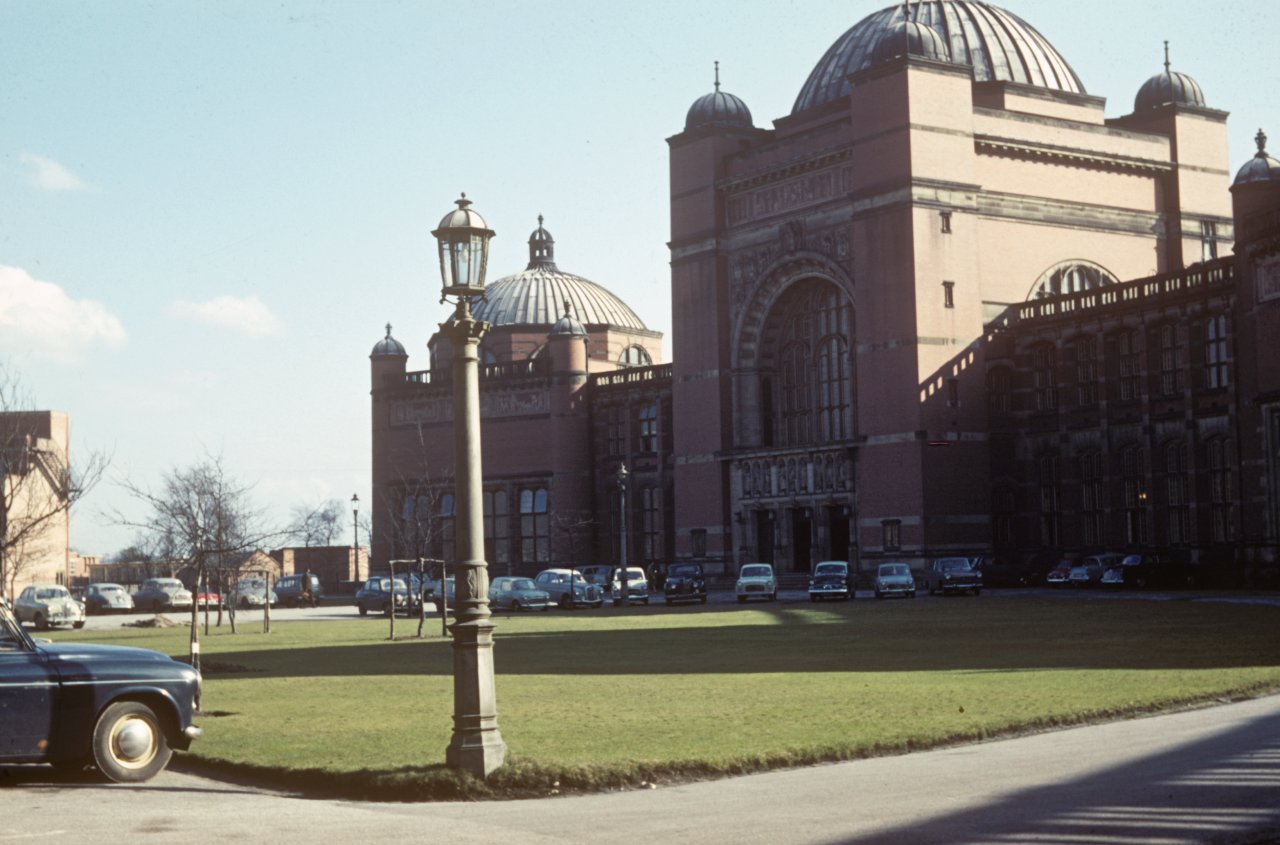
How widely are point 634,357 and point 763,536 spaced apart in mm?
31600

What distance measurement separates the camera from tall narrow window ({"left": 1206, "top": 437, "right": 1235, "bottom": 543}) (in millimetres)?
63469

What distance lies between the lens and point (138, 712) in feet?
52.2

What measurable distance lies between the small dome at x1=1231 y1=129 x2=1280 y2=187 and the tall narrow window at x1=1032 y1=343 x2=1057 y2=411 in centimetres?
1095

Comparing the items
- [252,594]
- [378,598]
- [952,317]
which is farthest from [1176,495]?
[252,594]

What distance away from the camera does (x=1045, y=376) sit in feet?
236

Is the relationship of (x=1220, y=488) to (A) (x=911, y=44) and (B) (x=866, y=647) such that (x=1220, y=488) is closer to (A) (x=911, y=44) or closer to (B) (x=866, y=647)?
(A) (x=911, y=44)

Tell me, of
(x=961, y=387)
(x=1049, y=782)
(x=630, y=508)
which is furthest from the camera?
(x=630, y=508)

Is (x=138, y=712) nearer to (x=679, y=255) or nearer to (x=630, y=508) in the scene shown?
(x=679, y=255)

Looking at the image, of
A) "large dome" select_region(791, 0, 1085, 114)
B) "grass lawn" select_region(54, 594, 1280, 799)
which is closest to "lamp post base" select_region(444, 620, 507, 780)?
"grass lawn" select_region(54, 594, 1280, 799)

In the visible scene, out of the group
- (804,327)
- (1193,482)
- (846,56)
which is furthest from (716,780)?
(846,56)

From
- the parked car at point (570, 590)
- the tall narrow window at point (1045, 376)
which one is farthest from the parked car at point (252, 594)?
the tall narrow window at point (1045, 376)

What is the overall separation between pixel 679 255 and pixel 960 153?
1659 cm

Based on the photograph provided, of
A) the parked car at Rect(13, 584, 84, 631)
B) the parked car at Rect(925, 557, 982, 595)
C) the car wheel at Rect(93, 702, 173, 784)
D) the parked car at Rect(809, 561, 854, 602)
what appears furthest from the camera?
the parked car at Rect(925, 557, 982, 595)

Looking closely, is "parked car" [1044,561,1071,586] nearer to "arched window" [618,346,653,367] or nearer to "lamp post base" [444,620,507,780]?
"arched window" [618,346,653,367]
